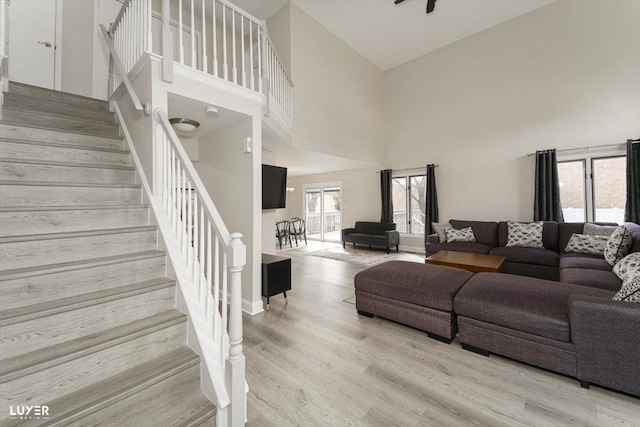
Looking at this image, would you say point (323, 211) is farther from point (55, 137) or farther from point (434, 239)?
point (55, 137)

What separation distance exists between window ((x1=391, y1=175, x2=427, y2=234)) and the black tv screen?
3.94 metres

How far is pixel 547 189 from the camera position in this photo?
4.74 meters

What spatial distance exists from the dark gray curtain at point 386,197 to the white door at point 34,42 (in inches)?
253

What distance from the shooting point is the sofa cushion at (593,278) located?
236cm

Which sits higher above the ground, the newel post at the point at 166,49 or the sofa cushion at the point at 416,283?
the newel post at the point at 166,49

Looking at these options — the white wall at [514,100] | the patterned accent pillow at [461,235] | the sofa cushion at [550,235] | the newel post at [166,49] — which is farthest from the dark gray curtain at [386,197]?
the newel post at [166,49]

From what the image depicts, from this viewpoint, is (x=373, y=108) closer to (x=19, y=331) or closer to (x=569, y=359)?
(x=569, y=359)

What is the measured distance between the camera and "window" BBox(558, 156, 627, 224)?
4.34m

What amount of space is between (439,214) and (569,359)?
474 centimetres

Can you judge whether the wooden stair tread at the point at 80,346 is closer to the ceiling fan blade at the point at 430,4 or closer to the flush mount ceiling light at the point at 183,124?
the flush mount ceiling light at the point at 183,124

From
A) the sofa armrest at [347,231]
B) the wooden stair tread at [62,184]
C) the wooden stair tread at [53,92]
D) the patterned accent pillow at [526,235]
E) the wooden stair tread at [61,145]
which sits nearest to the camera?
the wooden stair tread at [62,184]

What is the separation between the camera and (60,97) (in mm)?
2816

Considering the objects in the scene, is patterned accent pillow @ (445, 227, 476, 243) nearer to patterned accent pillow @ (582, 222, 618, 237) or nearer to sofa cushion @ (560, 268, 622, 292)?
patterned accent pillow @ (582, 222, 618, 237)

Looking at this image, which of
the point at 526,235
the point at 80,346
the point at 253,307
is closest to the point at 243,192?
the point at 253,307
